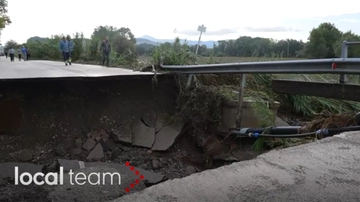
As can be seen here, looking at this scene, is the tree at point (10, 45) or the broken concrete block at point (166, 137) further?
the tree at point (10, 45)

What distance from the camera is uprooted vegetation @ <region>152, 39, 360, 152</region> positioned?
746 centimetres

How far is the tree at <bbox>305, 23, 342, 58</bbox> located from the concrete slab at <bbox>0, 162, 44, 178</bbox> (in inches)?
189

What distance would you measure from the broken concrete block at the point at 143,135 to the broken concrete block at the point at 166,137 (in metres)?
0.11

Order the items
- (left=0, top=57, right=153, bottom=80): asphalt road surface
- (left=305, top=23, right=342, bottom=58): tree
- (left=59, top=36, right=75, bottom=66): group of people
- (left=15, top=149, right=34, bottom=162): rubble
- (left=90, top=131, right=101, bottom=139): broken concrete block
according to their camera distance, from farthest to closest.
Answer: (left=59, top=36, right=75, bottom=66): group of people < (left=0, top=57, right=153, bottom=80): asphalt road surface < (left=90, top=131, right=101, bottom=139): broken concrete block < (left=15, top=149, right=34, bottom=162): rubble < (left=305, top=23, right=342, bottom=58): tree

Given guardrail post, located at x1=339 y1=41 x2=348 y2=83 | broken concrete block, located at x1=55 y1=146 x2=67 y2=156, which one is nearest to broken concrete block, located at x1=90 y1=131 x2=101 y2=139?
broken concrete block, located at x1=55 y1=146 x2=67 y2=156

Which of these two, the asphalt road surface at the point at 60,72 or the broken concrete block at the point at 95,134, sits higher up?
the asphalt road surface at the point at 60,72

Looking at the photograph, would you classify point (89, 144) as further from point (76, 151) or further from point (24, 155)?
point (24, 155)

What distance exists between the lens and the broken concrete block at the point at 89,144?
6.90 meters

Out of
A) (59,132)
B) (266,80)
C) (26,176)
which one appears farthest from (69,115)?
(266,80)

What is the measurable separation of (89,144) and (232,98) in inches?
122

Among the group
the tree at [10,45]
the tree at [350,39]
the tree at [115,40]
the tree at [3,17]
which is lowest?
the tree at [350,39]

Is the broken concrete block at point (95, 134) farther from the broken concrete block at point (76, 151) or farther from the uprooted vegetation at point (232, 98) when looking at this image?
the uprooted vegetation at point (232, 98)

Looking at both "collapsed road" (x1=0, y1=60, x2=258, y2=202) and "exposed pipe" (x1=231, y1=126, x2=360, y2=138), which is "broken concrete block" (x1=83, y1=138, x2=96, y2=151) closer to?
"collapsed road" (x1=0, y1=60, x2=258, y2=202)

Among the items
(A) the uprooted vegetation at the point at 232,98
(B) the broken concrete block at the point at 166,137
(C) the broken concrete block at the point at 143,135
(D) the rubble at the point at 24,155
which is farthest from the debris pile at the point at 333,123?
(D) the rubble at the point at 24,155
